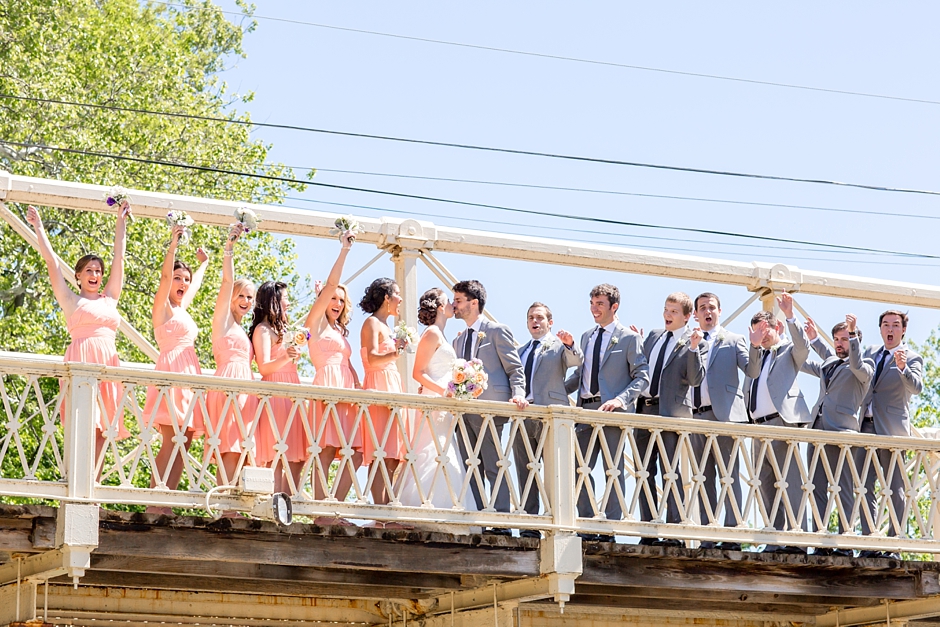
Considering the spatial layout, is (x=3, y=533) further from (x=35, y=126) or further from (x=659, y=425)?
(x=35, y=126)

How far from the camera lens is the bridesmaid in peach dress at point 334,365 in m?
10.8

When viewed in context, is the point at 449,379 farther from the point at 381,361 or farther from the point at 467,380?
the point at 381,361

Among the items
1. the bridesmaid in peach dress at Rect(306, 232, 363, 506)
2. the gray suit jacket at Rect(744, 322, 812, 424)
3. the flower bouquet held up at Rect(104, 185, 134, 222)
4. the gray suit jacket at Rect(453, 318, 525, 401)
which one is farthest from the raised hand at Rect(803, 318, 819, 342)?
the flower bouquet held up at Rect(104, 185, 134, 222)

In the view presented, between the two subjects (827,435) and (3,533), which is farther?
(827,435)

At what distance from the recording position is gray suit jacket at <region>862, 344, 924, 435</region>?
494 inches

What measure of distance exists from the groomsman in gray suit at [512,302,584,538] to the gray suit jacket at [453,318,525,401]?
0.54ft

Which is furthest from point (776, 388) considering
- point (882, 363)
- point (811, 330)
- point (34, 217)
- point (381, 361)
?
point (34, 217)

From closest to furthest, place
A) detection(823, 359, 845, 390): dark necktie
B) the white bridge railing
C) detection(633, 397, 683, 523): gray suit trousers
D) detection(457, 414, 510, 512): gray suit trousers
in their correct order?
the white bridge railing < detection(633, 397, 683, 523): gray suit trousers < detection(457, 414, 510, 512): gray suit trousers < detection(823, 359, 845, 390): dark necktie

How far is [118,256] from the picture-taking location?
10.4 m

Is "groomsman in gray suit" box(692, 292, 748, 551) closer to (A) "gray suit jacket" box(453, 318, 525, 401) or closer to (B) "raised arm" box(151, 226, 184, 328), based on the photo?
(A) "gray suit jacket" box(453, 318, 525, 401)

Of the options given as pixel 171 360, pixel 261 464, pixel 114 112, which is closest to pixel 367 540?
pixel 261 464

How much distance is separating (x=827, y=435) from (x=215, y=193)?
16056 mm

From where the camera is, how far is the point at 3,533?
9.86 m

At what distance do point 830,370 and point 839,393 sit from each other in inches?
8.0
